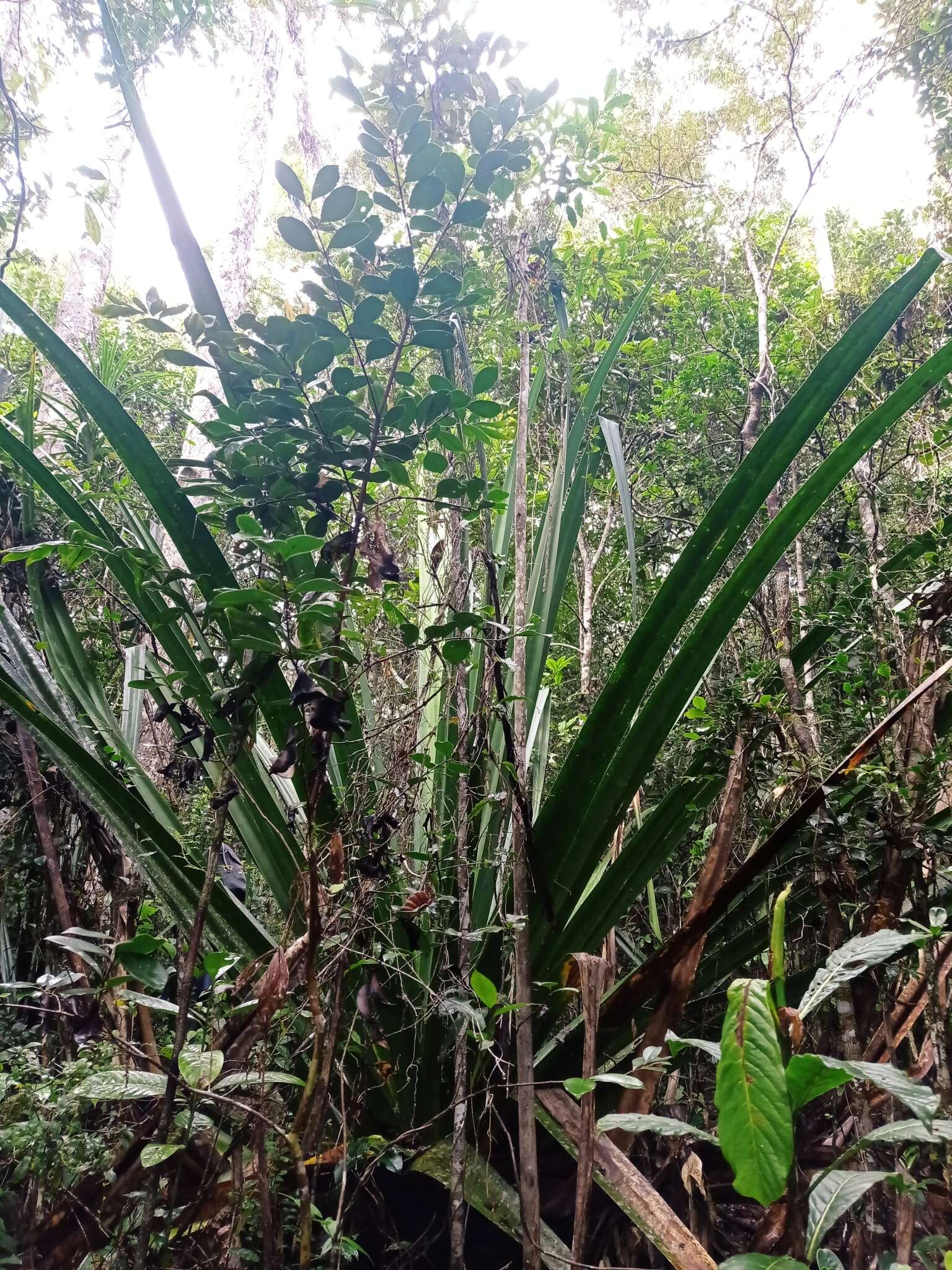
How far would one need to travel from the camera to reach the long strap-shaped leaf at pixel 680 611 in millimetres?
779

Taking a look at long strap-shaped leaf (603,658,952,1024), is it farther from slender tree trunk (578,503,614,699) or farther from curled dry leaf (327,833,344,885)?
slender tree trunk (578,503,614,699)

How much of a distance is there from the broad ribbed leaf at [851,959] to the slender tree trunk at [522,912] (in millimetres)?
281

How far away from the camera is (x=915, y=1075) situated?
839mm

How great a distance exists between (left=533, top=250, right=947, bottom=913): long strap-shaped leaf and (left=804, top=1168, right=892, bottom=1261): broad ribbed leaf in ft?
1.31

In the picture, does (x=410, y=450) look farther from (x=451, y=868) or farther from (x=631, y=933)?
(x=631, y=933)

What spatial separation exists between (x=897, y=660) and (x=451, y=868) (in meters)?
0.94

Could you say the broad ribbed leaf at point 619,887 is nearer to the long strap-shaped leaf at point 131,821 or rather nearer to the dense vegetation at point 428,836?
the dense vegetation at point 428,836

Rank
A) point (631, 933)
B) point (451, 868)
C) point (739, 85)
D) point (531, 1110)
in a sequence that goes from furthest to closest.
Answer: point (739, 85), point (631, 933), point (451, 868), point (531, 1110)

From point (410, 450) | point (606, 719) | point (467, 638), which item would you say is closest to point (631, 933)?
point (606, 719)

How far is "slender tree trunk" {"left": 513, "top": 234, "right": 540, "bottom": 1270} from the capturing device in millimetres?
692

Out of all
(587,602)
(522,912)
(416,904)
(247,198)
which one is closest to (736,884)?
(522,912)

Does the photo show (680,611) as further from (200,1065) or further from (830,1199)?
(200,1065)

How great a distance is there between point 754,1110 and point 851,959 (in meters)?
0.21

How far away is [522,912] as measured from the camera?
847 millimetres
